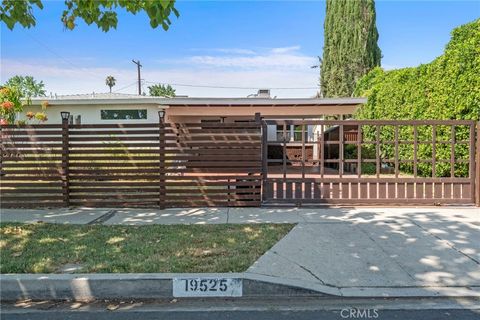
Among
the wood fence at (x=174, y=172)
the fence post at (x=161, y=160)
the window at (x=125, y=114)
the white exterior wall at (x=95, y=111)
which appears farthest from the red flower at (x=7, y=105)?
the window at (x=125, y=114)

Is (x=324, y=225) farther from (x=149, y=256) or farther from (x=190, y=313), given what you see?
(x=190, y=313)

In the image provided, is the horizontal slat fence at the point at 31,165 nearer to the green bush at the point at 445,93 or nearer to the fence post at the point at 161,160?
the fence post at the point at 161,160

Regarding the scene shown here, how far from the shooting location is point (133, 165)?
28.9ft

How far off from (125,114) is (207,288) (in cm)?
1576

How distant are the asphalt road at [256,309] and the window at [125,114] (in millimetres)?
15247

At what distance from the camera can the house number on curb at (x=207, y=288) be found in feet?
14.6

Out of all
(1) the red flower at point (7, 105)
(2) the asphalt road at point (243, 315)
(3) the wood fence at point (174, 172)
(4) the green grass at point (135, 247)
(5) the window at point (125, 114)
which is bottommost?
(2) the asphalt road at point (243, 315)

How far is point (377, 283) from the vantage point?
4.62m

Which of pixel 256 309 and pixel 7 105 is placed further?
pixel 7 105

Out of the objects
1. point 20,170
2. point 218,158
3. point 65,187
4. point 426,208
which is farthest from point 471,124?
point 20,170

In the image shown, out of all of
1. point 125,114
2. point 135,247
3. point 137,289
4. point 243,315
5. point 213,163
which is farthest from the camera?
point 125,114

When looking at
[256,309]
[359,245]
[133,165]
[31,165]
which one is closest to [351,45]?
[133,165]

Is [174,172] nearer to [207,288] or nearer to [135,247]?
[135,247]

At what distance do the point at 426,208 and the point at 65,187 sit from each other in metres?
7.60
